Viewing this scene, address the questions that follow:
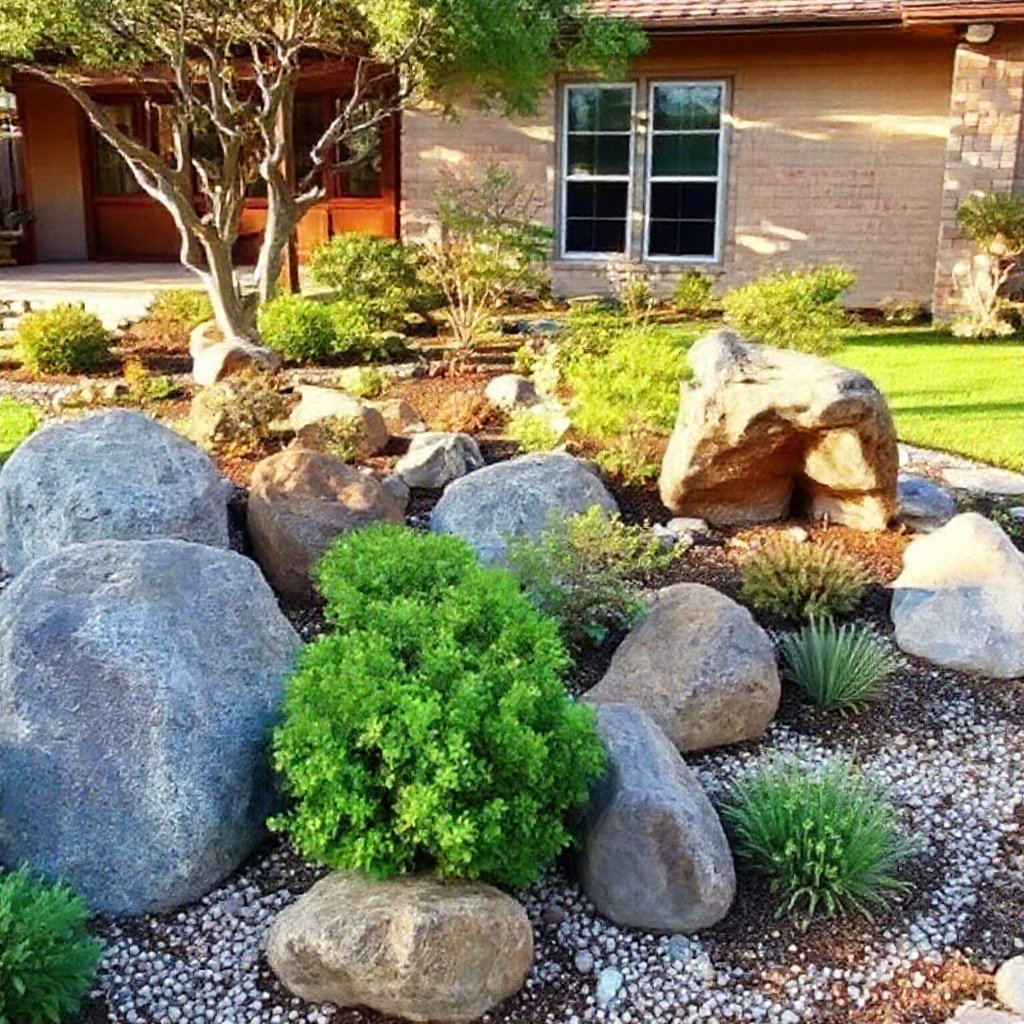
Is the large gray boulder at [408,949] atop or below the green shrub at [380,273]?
below

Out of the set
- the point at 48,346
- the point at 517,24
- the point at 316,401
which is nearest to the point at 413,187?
the point at 517,24

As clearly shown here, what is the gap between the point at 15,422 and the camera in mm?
7797

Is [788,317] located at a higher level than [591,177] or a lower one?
lower

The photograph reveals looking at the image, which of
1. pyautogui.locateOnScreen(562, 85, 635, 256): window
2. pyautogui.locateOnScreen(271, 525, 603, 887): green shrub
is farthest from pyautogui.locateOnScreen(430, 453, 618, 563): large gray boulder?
pyautogui.locateOnScreen(562, 85, 635, 256): window

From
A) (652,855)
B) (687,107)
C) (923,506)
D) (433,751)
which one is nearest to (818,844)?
(652,855)

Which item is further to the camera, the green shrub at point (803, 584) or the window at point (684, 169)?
the window at point (684, 169)

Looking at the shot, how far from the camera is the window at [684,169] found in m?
13.3

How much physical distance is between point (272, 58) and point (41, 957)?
10.5 metres

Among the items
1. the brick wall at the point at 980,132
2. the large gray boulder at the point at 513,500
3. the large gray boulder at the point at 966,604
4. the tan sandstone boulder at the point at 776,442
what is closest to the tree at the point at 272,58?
the brick wall at the point at 980,132

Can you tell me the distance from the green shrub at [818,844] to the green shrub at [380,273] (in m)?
8.73

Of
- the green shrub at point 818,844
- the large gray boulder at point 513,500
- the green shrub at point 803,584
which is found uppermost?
the large gray boulder at point 513,500

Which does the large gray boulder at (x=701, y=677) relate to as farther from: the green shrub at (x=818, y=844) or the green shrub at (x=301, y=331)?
the green shrub at (x=301, y=331)

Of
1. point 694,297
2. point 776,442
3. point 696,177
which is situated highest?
point 696,177

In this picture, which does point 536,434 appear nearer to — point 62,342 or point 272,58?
point 62,342
